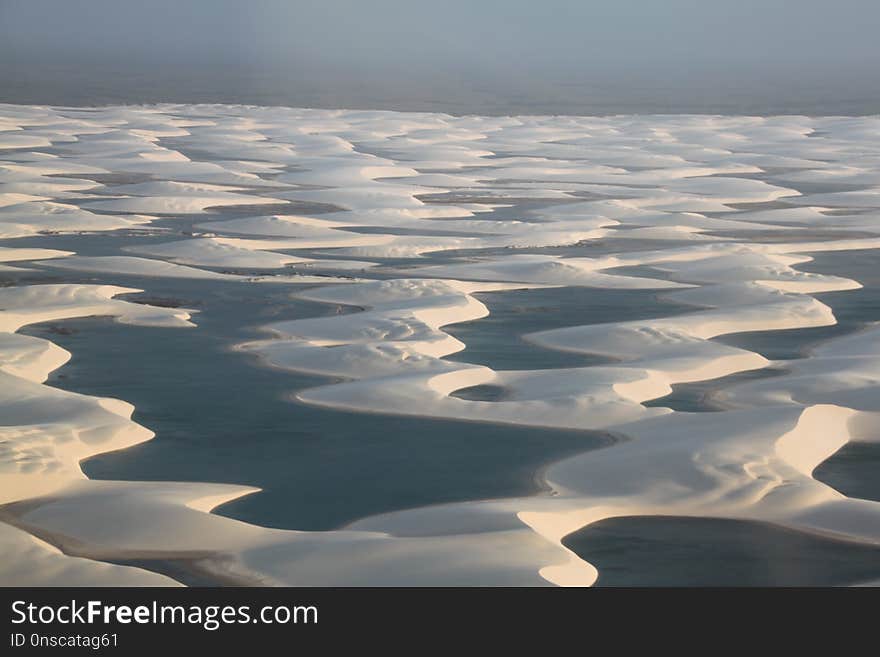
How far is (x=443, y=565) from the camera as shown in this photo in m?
4.17

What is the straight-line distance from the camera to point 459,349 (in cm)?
708

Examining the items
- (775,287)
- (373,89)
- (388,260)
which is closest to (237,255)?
(388,260)

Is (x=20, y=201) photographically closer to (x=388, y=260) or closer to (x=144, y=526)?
(x=388, y=260)

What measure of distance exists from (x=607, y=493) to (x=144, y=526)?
1369mm

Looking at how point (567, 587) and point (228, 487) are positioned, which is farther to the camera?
point (228, 487)

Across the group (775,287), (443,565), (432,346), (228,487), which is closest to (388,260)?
(775,287)

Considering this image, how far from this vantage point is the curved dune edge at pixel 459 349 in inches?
→ 175

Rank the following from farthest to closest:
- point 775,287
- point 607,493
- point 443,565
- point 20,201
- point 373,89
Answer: point 373,89 → point 20,201 → point 775,287 → point 607,493 → point 443,565

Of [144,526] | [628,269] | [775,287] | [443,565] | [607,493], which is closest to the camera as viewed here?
[443,565]

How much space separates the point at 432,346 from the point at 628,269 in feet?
9.48

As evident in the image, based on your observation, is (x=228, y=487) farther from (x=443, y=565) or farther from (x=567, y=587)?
(x=567, y=587)

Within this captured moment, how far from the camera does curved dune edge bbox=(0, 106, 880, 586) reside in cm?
444
